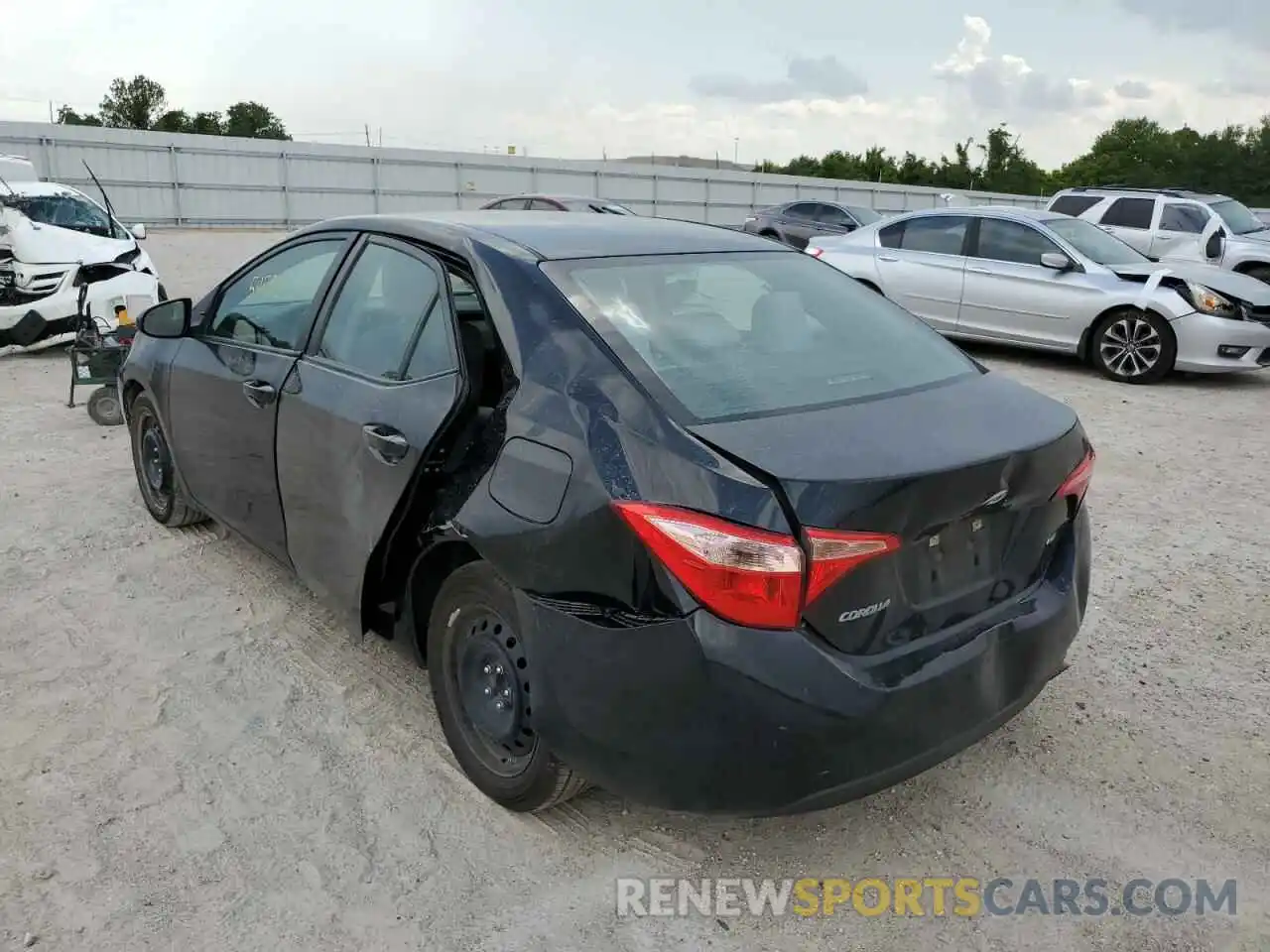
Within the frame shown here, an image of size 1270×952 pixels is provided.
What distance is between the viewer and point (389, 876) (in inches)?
105

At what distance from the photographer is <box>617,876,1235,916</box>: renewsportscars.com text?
8.41 feet

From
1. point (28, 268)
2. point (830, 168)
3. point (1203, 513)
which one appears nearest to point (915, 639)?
point (1203, 513)

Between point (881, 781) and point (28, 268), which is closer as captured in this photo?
point (881, 781)

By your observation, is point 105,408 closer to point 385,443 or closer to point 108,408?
point 108,408

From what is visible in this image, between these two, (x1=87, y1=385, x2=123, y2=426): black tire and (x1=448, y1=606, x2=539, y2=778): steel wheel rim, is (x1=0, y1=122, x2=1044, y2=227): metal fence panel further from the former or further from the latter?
(x1=448, y1=606, x2=539, y2=778): steel wheel rim

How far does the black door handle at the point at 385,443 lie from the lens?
293 centimetres

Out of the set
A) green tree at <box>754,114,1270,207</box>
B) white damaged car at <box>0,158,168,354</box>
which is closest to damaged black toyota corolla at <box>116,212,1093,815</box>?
white damaged car at <box>0,158,168,354</box>

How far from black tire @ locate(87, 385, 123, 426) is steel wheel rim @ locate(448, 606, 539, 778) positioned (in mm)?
5389

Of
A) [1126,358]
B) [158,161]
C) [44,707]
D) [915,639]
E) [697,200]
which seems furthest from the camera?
[697,200]

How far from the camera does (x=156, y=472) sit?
16.7 feet

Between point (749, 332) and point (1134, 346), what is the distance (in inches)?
297

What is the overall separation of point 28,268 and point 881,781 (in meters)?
10.1

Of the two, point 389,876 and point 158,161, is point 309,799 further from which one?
point 158,161

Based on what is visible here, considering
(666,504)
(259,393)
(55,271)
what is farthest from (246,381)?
(55,271)
